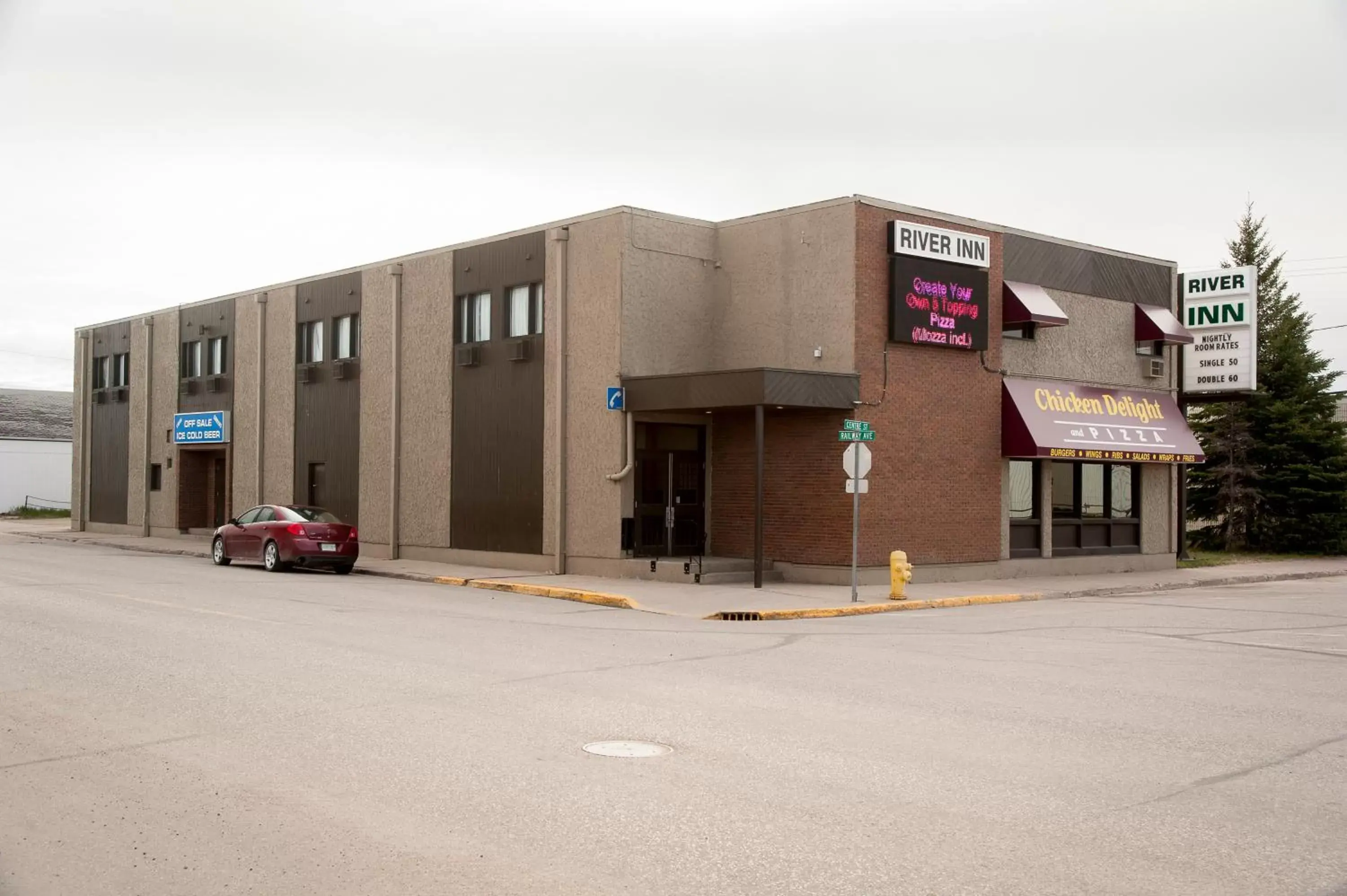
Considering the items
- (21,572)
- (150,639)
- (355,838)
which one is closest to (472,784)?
(355,838)

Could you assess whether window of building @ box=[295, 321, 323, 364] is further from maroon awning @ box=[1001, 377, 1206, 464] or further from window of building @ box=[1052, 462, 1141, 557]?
window of building @ box=[1052, 462, 1141, 557]

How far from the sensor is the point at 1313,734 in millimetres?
9258

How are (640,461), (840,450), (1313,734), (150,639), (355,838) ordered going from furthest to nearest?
(640,461) < (840,450) < (150,639) < (1313,734) < (355,838)

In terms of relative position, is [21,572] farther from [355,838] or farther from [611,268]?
[355,838]

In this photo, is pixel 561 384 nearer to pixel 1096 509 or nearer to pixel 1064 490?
pixel 1064 490

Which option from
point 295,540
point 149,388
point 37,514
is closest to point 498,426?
point 295,540

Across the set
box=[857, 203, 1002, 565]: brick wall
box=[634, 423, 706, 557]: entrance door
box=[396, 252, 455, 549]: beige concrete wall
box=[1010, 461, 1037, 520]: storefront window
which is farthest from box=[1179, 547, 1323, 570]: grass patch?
box=[396, 252, 455, 549]: beige concrete wall

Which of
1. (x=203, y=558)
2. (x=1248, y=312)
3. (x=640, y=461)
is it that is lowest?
(x=203, y=558)

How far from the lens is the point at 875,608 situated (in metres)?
19.7

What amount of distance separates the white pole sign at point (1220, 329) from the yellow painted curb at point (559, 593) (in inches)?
688

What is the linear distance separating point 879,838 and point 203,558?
28.2 m

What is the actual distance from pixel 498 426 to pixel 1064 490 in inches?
510

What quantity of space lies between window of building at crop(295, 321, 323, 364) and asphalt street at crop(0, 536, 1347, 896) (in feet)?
63.2

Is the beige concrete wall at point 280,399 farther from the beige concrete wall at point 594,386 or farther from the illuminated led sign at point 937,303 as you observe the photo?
the illuminated led sign at point 937,303
